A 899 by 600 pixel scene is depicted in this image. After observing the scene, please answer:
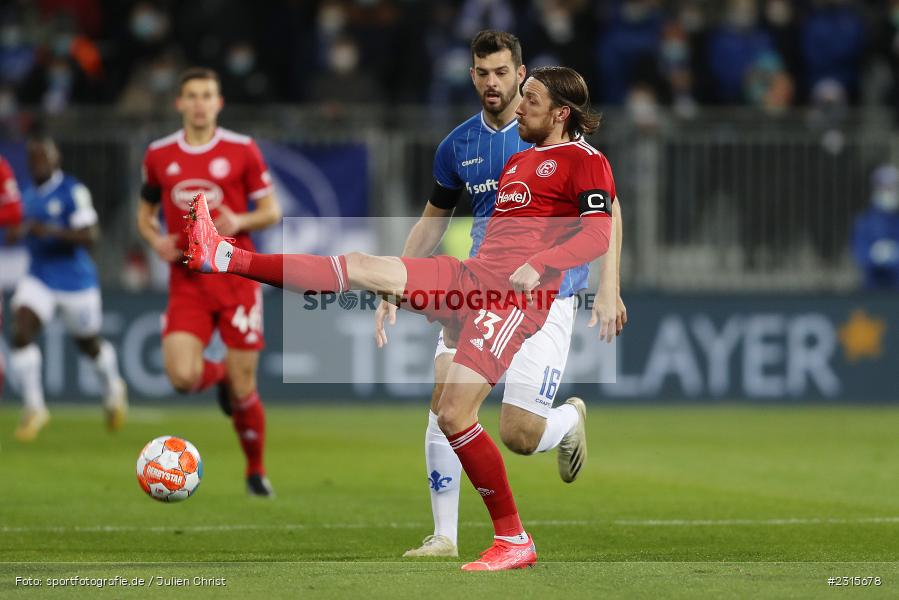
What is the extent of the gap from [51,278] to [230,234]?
491 centimetres

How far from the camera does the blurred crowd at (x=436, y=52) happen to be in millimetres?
18844

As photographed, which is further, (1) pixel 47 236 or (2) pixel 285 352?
(2) pixel 285 352

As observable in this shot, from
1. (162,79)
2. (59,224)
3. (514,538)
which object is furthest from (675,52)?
(514,538)

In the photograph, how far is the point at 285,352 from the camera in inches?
704

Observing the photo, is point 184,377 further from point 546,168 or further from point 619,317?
point 619,317

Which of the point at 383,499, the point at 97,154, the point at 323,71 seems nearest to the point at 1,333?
the point at 97,154

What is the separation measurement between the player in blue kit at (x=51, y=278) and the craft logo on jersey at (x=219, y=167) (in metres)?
4.00

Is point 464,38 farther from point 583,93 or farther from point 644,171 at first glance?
point 583,93

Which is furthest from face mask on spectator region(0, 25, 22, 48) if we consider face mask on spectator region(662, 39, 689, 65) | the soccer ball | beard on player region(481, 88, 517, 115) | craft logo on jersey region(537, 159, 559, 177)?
craft logo on jersey region(537, 159, 559, 177)

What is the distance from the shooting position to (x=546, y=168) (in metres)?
7.44

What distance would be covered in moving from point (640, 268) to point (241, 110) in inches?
195

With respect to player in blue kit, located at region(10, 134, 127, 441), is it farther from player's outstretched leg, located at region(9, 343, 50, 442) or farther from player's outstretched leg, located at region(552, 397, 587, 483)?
player's outstretched leg, located at region(552, 397, 587, 483)

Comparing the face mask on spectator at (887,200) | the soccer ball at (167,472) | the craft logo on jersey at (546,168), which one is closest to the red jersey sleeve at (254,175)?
the soccer ball at (167,472)

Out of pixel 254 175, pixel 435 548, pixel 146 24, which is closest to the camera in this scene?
pixel 435 548
